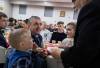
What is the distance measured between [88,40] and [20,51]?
1.10m

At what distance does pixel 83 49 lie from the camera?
129 cm

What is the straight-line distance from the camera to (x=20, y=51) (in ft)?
7.34

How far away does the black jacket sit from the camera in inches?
49.4

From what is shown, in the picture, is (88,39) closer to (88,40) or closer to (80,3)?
(88,40)

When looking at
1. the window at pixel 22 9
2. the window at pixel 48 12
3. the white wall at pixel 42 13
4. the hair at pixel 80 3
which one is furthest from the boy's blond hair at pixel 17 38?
the window at pixel 22 9

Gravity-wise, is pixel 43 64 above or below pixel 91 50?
below

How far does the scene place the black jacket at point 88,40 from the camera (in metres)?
1.25

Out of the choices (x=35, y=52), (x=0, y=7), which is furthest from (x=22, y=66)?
(x=0, y=7)

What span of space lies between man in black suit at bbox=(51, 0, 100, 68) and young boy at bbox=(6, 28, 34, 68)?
86cm

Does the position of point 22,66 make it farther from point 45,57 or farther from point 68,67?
point 68,67

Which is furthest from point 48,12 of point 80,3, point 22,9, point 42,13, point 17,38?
point 80,3

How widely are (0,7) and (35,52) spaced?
15.3 meters

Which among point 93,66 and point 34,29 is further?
point 34,29

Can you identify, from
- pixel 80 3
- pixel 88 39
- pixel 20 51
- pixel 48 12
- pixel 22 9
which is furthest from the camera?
pixel 22 9
